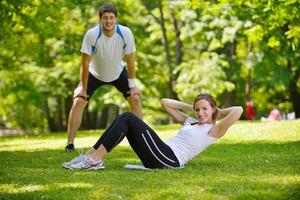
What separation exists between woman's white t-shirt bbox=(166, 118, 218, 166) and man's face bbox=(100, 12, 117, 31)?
2443 millimetres

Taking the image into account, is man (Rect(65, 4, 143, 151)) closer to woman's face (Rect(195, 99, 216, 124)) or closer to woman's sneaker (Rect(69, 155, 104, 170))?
woman's face (Rect(195, 99, 216, 124))

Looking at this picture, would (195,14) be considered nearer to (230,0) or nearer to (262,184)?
(230,0)

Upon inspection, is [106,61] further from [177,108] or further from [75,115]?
[177,108]

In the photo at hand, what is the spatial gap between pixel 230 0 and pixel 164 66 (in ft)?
57.0

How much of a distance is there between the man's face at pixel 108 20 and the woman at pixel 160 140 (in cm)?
225

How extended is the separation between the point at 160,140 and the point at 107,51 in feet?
9.01

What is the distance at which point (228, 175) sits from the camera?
677cm

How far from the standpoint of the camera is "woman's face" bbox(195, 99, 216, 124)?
7.28 meters

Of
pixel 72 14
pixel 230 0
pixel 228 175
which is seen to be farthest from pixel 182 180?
pixel 72 14

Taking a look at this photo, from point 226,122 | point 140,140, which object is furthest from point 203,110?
point 140,140

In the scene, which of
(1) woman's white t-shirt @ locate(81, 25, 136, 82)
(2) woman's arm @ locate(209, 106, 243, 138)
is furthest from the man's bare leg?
(2) woman's arm @ locate(209, 106, 243, 138)

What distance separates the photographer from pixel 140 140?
7121 millimetres

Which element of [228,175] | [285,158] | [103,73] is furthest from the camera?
[103,73]

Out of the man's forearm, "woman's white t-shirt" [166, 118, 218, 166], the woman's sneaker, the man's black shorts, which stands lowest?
the woman's sneaker
